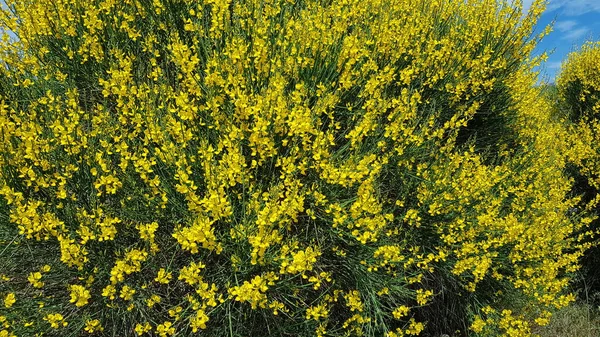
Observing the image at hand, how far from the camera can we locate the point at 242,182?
257 cm

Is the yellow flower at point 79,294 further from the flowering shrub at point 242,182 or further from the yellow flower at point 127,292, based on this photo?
the yellow flower at point 127,292

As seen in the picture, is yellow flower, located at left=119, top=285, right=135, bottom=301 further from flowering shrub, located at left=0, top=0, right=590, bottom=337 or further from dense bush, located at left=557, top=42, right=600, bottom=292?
dense bush, located at left=557, top=42, right=600, bottom=292

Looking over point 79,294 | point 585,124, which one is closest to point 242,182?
point 79,294

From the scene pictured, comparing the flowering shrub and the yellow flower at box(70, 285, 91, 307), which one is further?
the flowering shrub

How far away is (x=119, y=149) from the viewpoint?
266 centimetres

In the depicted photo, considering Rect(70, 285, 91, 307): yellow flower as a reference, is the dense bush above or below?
above

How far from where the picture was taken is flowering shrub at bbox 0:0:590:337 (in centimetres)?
258

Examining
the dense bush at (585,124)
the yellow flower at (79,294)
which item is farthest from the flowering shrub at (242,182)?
the dense bush at (585,124)

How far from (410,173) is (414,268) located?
2.45 ft

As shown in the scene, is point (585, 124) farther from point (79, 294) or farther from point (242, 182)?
point (79, 294)

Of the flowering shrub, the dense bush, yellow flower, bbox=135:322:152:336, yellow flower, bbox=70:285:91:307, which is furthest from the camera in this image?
the dense bush

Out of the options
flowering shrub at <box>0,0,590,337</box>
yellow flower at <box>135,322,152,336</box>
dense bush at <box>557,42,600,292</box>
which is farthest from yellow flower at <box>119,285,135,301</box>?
dense bush at <box>557,42,600,292</box>

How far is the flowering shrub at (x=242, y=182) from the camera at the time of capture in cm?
258

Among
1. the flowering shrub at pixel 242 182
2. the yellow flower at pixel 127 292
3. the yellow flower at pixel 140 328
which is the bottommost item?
the yellow flower at pixel 140 328
